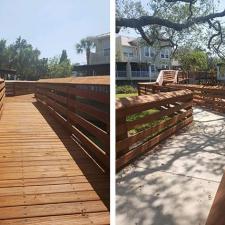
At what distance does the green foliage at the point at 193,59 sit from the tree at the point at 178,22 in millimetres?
→ 84

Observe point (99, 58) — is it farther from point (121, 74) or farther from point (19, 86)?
point (19, 86)

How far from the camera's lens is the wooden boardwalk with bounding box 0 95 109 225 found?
5.30 ft

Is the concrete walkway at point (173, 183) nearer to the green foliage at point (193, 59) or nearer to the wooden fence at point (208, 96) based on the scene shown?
the green foliage at point (193, 59)

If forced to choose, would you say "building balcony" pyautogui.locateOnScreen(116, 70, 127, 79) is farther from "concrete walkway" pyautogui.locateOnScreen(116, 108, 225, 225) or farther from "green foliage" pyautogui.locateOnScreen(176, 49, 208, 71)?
"green foliage" pyautogui.locateOnScreen(176, 49, 208, 71)

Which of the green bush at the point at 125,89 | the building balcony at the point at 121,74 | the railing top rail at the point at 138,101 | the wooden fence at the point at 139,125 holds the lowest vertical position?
the wooden fence at the point at 139,125

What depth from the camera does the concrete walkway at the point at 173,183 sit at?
162 centimetres

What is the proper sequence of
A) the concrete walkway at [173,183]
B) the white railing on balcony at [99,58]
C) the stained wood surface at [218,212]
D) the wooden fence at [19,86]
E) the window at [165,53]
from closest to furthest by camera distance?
the stained wood surface at [218,212], the concrete walkway at [173,183], the white railing on balcony at [99,58], the window at [165,53], the wooden fence at [19,86]

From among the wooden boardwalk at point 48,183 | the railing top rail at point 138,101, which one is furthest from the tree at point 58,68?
the wooden boardwalk at point 48,183

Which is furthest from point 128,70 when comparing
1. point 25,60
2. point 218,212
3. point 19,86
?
point 19,86

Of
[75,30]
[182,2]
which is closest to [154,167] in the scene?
[75,30]

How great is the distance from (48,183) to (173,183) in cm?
67

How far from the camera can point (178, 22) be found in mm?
2605

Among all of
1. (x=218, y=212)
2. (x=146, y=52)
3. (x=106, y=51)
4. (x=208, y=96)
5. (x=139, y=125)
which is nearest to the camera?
(x=218, y=212)

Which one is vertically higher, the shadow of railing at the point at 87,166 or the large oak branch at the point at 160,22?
the large oak branch at the point at 160,22
